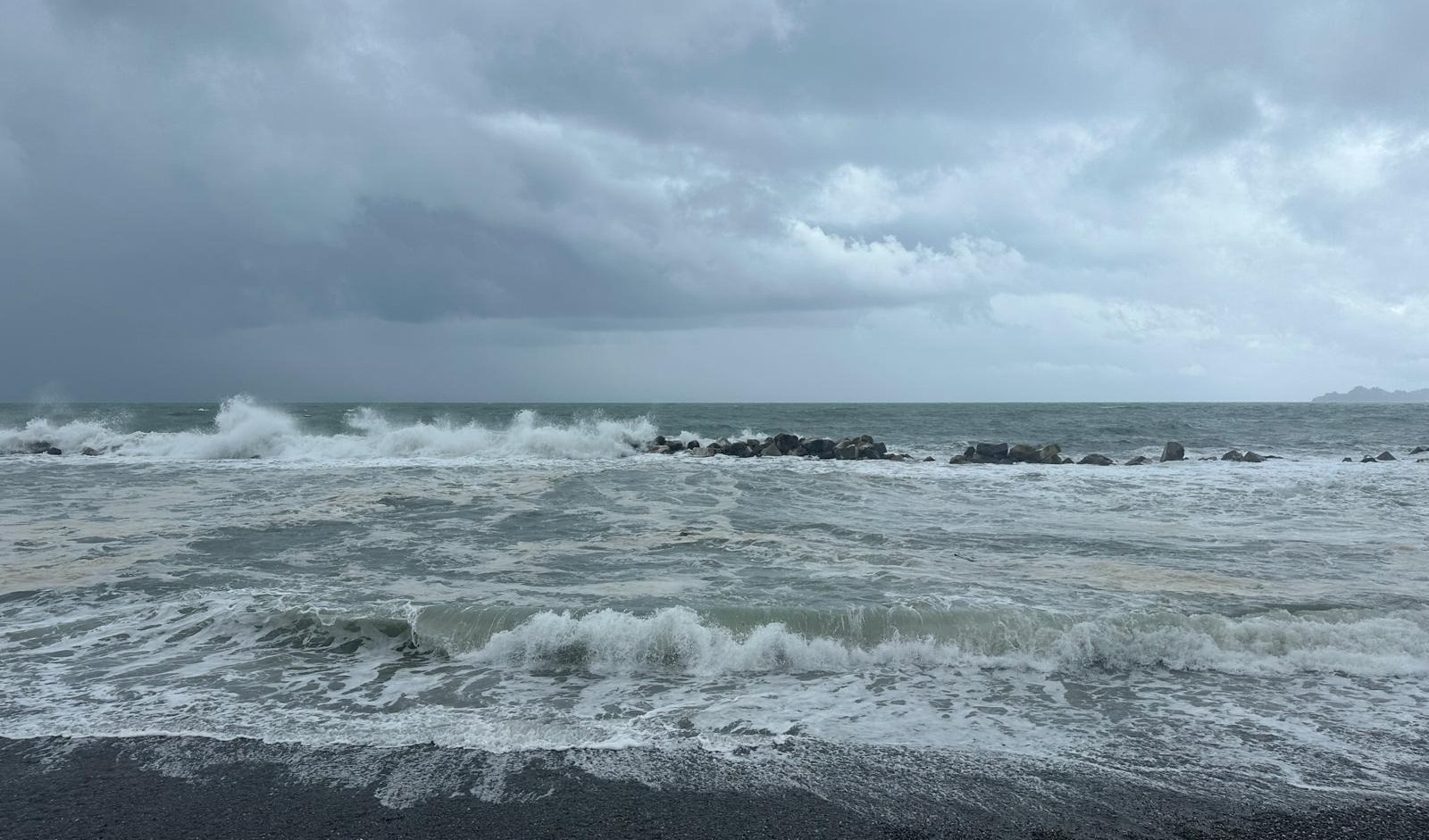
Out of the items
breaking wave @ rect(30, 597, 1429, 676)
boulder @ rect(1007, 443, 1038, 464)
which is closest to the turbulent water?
breaking wave @ rect(30, 597, 1429, 676)

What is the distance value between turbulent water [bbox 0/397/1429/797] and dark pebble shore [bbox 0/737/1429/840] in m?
0.35

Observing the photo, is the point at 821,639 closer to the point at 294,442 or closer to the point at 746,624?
the point at 746,624

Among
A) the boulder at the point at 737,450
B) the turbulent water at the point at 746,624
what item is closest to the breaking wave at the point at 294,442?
the boulder at the point at 737,450

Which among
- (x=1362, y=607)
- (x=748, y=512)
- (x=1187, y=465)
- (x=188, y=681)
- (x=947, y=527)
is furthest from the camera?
(x=1187, y=465)

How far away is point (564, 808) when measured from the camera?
3859 mm

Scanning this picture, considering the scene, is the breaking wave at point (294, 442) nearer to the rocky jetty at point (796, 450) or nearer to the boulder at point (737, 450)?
the rocky jetty at point (796, 450)

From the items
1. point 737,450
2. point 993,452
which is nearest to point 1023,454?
point 993,452

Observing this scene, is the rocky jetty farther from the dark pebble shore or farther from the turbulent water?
the dark pebble shore

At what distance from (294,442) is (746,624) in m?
26.9

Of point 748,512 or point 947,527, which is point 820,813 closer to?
point 947,527

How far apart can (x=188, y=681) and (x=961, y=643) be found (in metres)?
6.16

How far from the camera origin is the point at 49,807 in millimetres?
3824

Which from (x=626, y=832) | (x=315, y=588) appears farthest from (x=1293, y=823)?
(x=315, y=588)

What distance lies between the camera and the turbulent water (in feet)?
15.9
